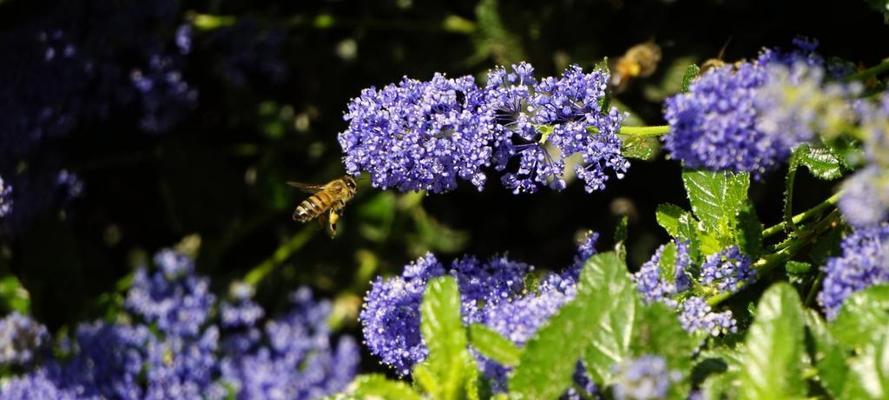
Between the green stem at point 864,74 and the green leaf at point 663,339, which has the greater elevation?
the green stem at point 864,74

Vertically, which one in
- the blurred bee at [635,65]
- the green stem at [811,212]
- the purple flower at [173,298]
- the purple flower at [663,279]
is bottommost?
the purple flower at [663,279]

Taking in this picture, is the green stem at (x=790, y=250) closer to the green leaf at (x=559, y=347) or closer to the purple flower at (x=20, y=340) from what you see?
the green leaf at (x=559, y=347)

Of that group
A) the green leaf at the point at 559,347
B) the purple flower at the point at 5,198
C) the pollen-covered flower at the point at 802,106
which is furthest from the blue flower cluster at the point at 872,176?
the purple flower at the point at 5,198

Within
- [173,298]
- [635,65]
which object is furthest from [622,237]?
[173,298]

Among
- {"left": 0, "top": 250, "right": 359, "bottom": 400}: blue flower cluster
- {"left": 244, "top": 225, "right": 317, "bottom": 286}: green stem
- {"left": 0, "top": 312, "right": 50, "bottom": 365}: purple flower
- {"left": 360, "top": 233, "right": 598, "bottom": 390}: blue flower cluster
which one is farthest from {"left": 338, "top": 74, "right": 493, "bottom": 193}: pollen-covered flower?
{"left": 244, "top": 225, "right": 317, "bottom": 286}: green stem

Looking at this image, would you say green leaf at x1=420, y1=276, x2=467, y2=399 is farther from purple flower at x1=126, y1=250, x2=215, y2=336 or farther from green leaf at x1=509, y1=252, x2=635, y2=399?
purple flower at x1=126, y1=250, x2=215, y2=336

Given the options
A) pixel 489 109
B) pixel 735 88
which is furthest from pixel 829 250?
pixel 489 109
